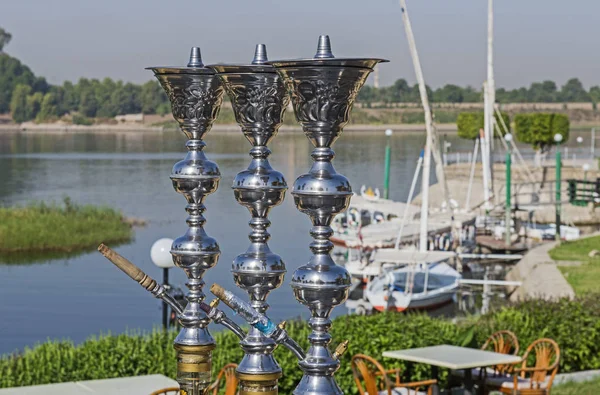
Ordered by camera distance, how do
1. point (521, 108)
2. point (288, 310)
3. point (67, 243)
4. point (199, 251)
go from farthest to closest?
point (521, 108), point (67, 243), point (288, 310), point (199, 251)

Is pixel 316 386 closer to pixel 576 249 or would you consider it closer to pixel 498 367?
pixel 498 367

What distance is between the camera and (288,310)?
72.4 feet

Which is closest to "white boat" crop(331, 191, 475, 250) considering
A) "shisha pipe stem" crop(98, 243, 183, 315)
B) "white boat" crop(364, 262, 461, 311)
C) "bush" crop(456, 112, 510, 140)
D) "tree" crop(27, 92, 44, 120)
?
"white boat" crop(364, 262, 461, 311)

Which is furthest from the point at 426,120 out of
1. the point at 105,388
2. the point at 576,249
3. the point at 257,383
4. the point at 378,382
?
the point at 257,383

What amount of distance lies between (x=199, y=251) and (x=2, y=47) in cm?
16262

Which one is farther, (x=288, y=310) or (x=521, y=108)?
(x=521, y=108)

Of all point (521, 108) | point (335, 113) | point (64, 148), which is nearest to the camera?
point (335, 113)

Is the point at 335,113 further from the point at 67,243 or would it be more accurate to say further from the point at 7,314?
the point at 67,243

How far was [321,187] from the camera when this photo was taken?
3.28 metres

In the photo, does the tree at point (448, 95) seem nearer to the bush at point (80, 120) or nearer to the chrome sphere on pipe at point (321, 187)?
the bush at point (80, 120)

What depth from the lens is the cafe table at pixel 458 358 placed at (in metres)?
7.52

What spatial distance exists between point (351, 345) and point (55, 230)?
Answer: 2341cm

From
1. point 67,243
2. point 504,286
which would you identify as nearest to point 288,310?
point 504,286

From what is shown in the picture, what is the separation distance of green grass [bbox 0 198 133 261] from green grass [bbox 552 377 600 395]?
891 inches
